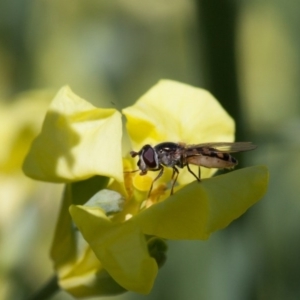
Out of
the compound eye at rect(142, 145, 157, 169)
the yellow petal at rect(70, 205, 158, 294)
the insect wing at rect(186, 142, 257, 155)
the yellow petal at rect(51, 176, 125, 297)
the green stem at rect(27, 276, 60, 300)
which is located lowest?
the green stem at rect(27, 276, 60, 300)

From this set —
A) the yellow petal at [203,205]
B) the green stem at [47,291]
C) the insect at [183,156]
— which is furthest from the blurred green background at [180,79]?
the yellow petal at [203,205]

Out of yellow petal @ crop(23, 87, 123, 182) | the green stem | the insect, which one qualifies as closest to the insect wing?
the insect

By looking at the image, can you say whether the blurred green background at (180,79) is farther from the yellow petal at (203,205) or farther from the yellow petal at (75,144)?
the yellow petal at (203,205)

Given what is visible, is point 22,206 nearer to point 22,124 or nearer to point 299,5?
point 22,124

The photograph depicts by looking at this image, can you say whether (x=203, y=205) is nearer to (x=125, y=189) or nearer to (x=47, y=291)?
(x=125, y=189)

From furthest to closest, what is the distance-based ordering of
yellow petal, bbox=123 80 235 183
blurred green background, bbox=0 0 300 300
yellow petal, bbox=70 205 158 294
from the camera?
1. blurred green background, bbox=0 0 300 300
2. yellow petal, bbox=123 80 235 183
3. yellow petal, bbox=70 205 158 294

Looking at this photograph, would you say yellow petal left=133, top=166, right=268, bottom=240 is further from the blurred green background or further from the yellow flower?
the blurred green background

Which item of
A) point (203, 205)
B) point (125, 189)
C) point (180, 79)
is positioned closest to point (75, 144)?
point (125, 189)
